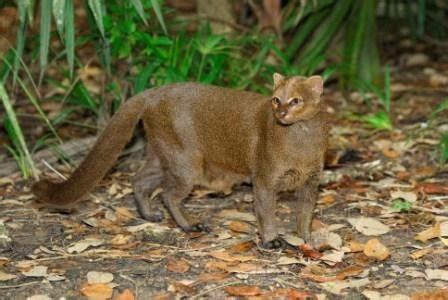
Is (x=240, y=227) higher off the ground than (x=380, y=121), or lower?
lower

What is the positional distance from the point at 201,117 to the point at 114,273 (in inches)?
40.4

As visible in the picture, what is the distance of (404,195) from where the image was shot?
529 cm

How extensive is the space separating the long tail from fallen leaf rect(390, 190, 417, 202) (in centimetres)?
150

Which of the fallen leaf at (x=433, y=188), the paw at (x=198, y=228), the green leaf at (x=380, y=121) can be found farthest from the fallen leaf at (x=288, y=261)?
the green leaf at (x=380, y=121)

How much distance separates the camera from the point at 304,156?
4645 millimetres

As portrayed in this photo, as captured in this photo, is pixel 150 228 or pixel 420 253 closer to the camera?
pixel 420 253

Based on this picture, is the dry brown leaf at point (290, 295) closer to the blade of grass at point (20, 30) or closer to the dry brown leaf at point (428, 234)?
the dry brown leaf at point (428, 234)

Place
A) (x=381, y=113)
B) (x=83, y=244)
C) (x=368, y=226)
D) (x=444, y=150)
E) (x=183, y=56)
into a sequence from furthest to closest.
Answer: (x=381, y=113)
(x=183, y=56)
(x=444, y=150)
(x=368, y=226)
(x=83, y=244)

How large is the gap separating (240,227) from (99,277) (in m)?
0.98

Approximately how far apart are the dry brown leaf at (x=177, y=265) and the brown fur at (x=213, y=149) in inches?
18.6

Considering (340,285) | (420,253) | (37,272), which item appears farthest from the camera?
(420,253)

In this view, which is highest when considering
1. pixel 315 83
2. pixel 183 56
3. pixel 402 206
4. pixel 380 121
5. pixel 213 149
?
pixel 315 83

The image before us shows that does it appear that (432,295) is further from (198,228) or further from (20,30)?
(20,30)

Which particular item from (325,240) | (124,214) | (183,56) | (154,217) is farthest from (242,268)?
(183,56)
